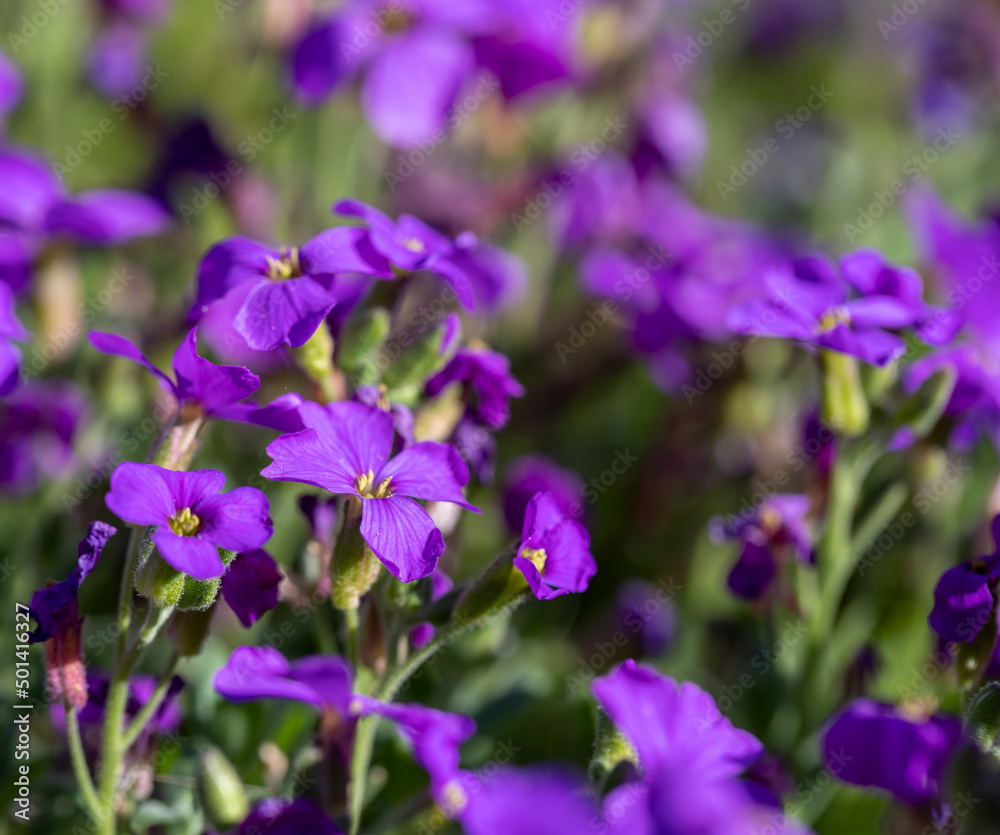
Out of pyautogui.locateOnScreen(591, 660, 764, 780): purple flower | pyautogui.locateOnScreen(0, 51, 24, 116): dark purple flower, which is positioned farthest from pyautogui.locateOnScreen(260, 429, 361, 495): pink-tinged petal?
pyautogui.locateOnScreen(0, 51, 24, 116): dark purple flower

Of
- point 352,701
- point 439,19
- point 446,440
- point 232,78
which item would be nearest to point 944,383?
point 446,440

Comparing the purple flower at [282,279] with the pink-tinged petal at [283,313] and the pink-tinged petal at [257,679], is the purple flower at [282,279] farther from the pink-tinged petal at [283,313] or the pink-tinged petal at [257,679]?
the pink-tinged petal at [257,679]

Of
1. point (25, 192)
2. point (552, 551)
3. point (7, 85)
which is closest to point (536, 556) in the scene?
point (552, 551)

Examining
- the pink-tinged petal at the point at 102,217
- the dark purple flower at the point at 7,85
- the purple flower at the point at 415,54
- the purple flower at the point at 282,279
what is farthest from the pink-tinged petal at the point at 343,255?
the dark purple flower at the point at 7,85

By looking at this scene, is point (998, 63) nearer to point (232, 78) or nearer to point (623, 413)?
point (623, 413)

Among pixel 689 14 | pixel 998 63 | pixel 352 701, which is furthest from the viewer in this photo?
pixel 689 14

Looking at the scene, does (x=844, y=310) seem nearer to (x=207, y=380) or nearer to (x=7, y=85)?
(x=207, y=380)

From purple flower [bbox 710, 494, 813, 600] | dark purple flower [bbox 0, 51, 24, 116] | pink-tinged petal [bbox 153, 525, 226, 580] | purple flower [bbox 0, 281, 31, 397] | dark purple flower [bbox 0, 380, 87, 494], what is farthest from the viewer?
dark purple flower [bbox 0, 51, 24, 116]

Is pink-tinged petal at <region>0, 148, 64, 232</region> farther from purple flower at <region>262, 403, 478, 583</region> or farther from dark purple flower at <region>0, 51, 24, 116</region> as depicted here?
purple flower at <region>262, 403, 478, 583</region>
